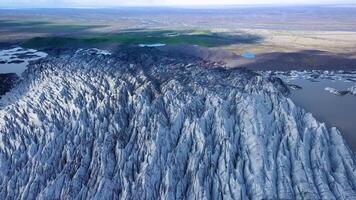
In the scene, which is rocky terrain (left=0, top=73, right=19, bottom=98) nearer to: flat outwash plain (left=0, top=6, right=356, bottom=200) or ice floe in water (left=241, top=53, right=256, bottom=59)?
flat outwash plain (left=0, top=6, right=356, bottom=200)

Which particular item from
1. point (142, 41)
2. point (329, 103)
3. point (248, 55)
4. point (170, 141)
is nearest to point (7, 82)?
point (170, 141)

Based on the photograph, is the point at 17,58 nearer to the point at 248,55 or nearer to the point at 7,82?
the point at 7,82

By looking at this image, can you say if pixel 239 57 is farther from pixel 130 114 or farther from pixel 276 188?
pixel 276 188

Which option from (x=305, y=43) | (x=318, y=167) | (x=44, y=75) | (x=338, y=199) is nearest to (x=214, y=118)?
(x=318, y=167)

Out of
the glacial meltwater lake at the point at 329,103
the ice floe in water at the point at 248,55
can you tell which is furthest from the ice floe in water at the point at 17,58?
the glacial meltwater lake at the point at 329,103

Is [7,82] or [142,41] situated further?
[142,41]

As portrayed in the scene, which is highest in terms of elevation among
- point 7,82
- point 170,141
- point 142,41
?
point 170,141

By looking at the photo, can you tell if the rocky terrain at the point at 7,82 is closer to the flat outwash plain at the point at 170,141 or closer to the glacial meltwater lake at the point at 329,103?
the flat outwash plain at the point at 170,141
